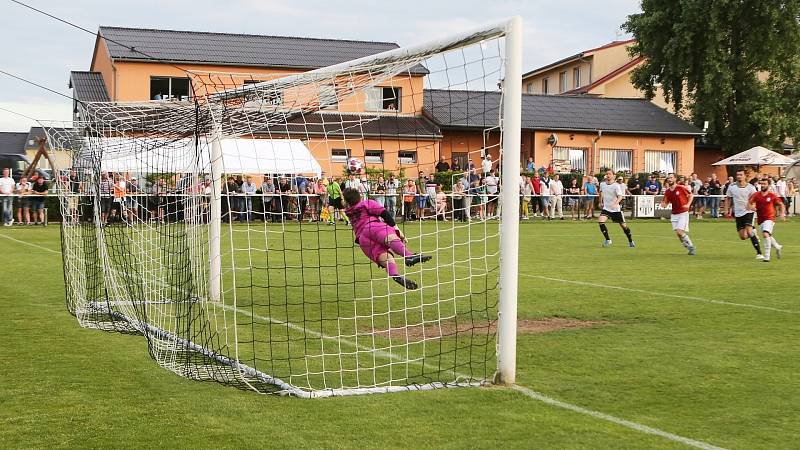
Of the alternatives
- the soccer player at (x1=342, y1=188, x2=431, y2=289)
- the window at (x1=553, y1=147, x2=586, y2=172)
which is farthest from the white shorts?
the window at (x1=553, y1=147, x2=586, y2=172)

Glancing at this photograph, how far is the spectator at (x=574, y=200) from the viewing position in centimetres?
3816

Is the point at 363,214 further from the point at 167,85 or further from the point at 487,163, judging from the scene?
the point at 167,85

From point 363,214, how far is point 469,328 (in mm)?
2625

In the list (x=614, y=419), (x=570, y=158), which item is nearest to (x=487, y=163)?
(x=614, y=419)

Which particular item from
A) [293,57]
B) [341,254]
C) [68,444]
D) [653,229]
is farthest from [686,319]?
[293,57]

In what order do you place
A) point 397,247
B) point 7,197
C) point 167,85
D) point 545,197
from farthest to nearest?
point 167,85 → point 545,197 → point 7,197 → point 397,247

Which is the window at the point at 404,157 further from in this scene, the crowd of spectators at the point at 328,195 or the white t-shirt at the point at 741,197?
the white t-shirt at the point at 741,197

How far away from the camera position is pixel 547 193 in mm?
37312

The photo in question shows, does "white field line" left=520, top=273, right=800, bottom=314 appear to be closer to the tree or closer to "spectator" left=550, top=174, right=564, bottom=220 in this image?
"spectator" left=550, top=174, right=564, bottom=220

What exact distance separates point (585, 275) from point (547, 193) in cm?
2118

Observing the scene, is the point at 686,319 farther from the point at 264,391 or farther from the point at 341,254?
the point at 341,254

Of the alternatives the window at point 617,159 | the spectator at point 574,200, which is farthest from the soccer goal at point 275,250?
the window at point 617,159

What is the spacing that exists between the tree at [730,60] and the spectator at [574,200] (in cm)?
1731

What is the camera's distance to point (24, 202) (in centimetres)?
3134
